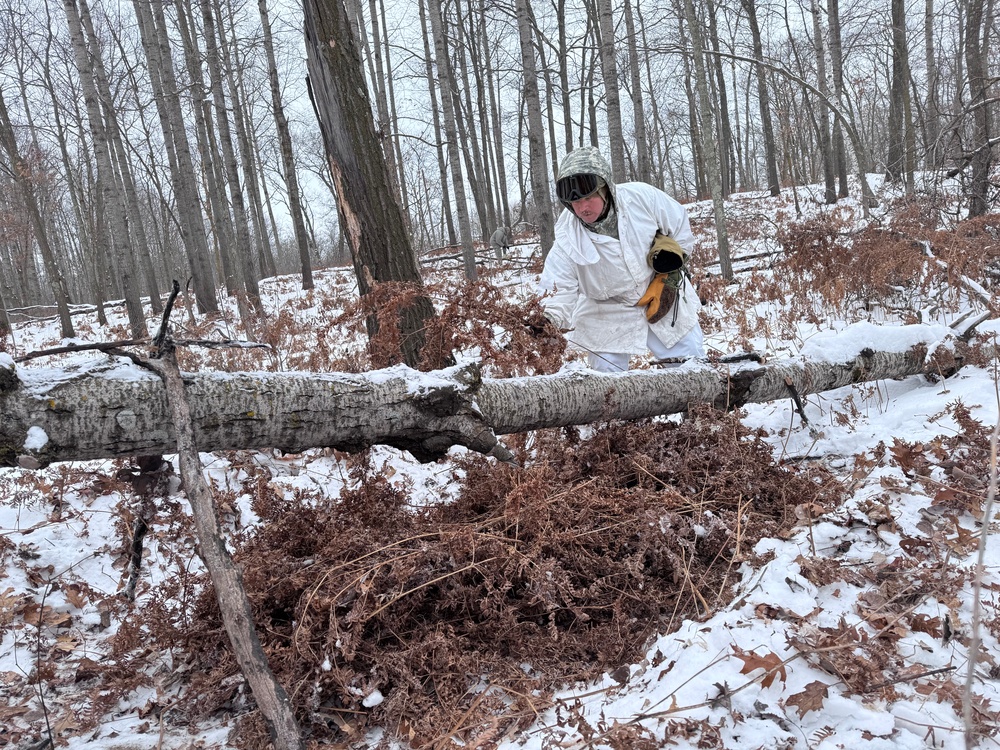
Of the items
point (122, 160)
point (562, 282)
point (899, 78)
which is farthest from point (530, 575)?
point (122, 160)

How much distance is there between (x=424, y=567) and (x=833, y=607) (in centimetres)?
149

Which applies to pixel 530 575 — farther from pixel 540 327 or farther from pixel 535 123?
pixel 535 123

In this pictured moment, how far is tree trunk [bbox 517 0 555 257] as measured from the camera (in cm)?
856

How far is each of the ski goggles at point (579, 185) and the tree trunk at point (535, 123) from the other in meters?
4.52

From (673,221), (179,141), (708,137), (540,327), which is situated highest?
(179,141)

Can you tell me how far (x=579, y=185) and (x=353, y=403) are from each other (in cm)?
226

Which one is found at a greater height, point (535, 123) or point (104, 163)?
point (104, 163)

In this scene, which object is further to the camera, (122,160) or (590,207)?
(122,160)

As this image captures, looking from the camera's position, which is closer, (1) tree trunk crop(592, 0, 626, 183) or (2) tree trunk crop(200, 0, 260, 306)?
(1) tree trunk crop(592, 0, 626, 183)

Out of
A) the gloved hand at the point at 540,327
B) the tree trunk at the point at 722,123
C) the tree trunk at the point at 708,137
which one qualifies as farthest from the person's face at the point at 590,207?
the tree trunk at the point at 722,123

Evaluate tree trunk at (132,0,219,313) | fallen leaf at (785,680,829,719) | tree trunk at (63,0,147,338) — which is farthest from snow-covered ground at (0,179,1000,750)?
tree trunk at (132,0,219,313)

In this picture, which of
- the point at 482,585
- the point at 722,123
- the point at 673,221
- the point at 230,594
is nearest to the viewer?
the point at 230,594

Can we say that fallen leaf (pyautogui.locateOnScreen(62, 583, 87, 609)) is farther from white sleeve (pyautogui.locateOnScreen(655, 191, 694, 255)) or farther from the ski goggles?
white sleeve (pyautogui.locateOnScreen(655, 191, 694, 255))

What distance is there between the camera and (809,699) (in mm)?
1594
